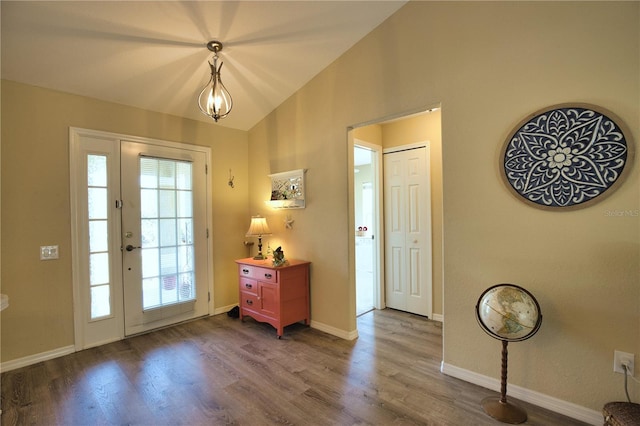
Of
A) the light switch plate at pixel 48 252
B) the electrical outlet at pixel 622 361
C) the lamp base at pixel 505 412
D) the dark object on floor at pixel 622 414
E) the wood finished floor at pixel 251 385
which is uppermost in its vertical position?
the light switch plate at pixel 48 252

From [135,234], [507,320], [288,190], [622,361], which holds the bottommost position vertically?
[622,361]

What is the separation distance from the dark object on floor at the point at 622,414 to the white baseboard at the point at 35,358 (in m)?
4.07

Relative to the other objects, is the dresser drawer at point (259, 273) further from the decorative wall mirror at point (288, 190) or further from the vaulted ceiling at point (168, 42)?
the vaulted ceiling at point (168, 42)

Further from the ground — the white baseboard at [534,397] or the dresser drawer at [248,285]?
the dresser drawer at [248,285]

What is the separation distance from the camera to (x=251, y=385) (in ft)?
7.51

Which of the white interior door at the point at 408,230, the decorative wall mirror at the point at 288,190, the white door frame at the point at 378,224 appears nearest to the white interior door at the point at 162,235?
the decorative wall mirror at the point at 288,190

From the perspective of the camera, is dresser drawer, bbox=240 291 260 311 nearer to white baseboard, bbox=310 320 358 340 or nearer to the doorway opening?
white baseboard, bbox=310 320 358 340

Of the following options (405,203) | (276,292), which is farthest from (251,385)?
(405,203)

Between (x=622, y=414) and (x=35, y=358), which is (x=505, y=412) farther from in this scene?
(x=35, y=358)

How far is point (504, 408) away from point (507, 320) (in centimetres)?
58

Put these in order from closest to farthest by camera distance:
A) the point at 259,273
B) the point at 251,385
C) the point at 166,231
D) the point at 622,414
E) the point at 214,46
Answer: the point at 622,414 < the point at 251,385 < the point at 214,46 < the point at 259,273 < the point at 166,231

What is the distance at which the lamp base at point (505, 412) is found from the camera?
1.85m

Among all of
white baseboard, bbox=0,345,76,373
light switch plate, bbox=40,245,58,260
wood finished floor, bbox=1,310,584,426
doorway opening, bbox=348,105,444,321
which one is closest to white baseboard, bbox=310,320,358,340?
wood finished floor, bbox=1,310,584,426

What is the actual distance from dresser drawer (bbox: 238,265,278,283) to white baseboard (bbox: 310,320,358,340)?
0.72m
